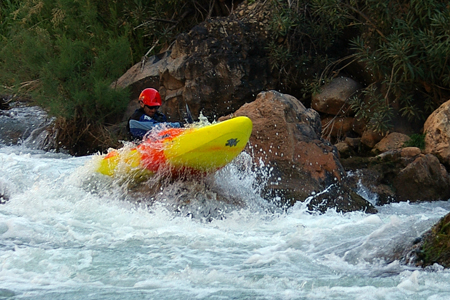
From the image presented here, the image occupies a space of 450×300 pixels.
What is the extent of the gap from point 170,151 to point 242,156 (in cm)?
80

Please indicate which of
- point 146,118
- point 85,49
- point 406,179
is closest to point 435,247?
point 406,179

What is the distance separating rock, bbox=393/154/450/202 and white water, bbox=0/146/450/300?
0.25 metres

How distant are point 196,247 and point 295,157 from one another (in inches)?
75.3

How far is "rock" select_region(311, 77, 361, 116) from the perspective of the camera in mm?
8805

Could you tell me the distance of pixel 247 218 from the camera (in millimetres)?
4969

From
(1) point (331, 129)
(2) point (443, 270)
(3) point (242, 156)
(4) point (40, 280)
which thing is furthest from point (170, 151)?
(1) point (331, 129)

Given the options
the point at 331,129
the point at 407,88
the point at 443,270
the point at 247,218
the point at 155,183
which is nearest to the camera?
the point at 443,270

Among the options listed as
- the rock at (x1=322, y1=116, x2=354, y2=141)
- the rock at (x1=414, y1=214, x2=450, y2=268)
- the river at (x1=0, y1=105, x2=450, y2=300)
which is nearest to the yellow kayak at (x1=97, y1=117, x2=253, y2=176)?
the river at (x1=0, y1=105, x2=450, y2=300)

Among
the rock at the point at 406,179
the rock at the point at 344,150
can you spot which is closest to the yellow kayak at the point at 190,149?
the rock at the point at 406,179

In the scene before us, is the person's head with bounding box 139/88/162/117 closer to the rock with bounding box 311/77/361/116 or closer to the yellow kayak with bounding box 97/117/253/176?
the yellow kayak with bounding box 97/117/253/176

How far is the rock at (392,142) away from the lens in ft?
25.3

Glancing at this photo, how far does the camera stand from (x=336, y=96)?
8812mm

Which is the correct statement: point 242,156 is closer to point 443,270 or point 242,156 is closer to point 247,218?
point 247,218

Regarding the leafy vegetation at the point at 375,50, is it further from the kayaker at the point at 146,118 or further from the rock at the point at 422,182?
the kayaker at the point at 146,118
